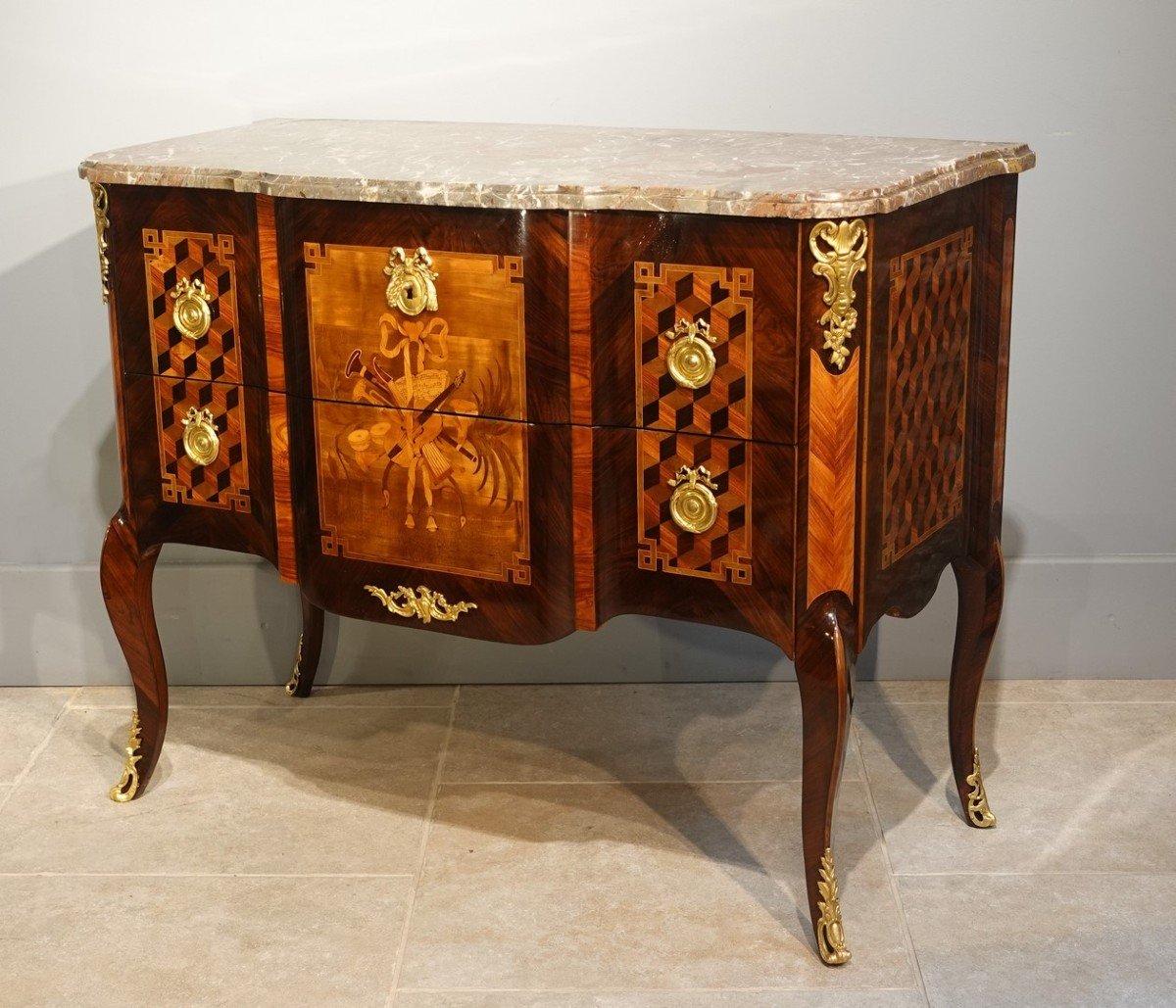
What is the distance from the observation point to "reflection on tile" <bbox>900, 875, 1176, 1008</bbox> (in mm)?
1945

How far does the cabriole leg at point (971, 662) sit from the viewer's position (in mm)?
2264

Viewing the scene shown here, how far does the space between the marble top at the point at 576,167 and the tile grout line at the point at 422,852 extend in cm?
94

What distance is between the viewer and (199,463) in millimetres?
2227

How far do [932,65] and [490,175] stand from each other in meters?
0.96

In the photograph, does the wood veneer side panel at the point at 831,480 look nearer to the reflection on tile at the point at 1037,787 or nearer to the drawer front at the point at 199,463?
the reflection on tile at the point at 1037,787

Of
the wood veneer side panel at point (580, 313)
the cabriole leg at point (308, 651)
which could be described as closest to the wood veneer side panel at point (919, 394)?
the wood veneer side panel at point (580, 313)

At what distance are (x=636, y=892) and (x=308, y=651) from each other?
882mm

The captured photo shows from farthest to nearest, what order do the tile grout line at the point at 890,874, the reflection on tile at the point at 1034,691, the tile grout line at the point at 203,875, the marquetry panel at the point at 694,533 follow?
the reflection on tile at the point at 1034,691 → the tile grout line at the point at 203,875 → the tile grout line at the point at 890,874 → the marquetry panel at the point at 694,533

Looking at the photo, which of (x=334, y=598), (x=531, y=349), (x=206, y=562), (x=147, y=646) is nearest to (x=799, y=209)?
(x=531, y=349)

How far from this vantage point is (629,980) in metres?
1.98

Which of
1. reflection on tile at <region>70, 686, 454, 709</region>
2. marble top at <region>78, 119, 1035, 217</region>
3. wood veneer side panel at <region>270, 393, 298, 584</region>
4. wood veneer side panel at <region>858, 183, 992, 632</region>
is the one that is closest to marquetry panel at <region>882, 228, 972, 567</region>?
wood veneer side panel at <region>858, 183, 992, 632</region>

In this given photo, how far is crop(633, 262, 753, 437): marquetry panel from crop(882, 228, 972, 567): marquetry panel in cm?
19

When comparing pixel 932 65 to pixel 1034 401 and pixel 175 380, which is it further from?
pixel 175 380

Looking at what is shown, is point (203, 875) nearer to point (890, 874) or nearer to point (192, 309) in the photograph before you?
point (192, 309)
